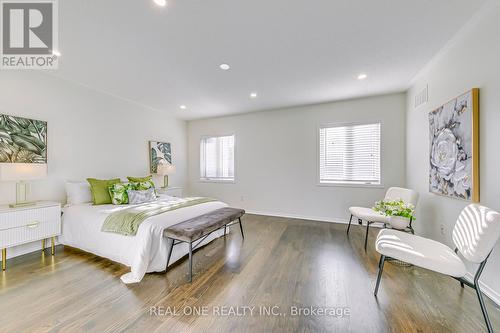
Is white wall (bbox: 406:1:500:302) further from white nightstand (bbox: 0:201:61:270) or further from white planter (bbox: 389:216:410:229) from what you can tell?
white nightstand (bbox: 0:201:61:270)

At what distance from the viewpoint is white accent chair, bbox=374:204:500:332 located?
51.0 inches

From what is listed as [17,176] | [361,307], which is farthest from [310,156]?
[17,176]

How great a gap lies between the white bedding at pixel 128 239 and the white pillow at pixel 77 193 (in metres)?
0.14

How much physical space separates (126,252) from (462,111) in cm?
393

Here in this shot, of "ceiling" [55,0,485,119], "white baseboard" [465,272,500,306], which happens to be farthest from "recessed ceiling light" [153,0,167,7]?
"white baseboard" [465,272,500,306]

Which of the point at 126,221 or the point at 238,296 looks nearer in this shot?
the point at 238,296

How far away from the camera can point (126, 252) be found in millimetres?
2158

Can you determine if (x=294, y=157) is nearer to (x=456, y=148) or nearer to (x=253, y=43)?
(x=456, y=148)

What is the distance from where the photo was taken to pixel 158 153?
14.5 ft

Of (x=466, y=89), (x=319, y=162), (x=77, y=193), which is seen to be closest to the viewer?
(x=466, y=89)

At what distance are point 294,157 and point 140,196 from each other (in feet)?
10.2

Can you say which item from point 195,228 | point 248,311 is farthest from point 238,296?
point 195,228

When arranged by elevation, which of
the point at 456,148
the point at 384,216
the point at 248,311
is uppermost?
the point at 456,148

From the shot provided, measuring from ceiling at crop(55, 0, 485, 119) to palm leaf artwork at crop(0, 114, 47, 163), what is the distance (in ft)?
2.80
